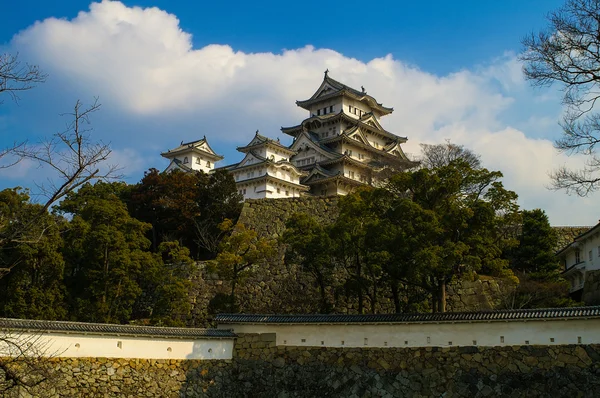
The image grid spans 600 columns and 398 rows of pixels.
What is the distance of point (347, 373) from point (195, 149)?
30032 mm

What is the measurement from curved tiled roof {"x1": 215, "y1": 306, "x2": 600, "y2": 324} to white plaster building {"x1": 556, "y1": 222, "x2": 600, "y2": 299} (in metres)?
7.79

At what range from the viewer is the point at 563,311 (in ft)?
52.7

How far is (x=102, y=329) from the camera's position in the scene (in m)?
17.6

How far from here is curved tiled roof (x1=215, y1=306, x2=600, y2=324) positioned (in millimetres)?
15867

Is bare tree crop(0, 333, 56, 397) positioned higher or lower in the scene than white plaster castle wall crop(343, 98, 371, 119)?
lower

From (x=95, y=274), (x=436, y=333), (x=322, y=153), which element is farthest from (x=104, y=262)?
(x=322, y=153)

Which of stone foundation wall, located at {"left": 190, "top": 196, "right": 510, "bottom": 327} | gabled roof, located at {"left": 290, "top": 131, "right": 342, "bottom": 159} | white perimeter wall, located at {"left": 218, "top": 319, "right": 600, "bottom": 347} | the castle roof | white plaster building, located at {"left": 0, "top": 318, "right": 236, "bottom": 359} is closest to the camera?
white perimeter wall, located at {"left": 218, "top": 319, "right": 600, "bottom": 347}

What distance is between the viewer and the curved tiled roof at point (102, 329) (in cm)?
1670

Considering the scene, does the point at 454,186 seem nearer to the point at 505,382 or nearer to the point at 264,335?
the point at 505,382

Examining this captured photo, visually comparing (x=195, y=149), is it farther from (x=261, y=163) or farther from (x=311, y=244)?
(x=311, y=244)

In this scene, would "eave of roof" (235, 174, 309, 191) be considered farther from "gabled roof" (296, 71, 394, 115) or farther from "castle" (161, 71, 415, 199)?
"gabled roof" (296, 71, 394, 115)

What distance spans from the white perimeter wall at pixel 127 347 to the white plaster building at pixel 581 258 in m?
Result: 13.2

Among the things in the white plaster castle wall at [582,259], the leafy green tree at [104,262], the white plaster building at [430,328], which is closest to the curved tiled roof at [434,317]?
the white plaster building at [430,328]

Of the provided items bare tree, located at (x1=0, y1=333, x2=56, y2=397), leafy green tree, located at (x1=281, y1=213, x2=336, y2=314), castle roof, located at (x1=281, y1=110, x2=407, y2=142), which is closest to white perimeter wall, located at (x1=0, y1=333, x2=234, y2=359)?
leafy green tree, located at (x1=281, y1=213, x2=336, y2=314)
